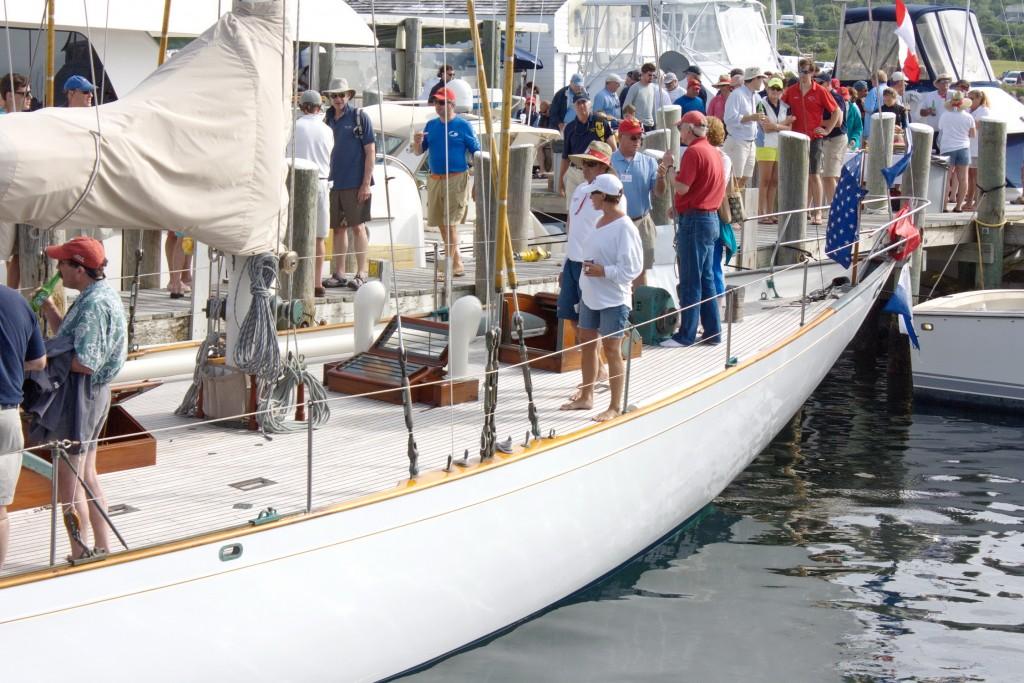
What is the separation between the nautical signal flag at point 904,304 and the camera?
10852 mm

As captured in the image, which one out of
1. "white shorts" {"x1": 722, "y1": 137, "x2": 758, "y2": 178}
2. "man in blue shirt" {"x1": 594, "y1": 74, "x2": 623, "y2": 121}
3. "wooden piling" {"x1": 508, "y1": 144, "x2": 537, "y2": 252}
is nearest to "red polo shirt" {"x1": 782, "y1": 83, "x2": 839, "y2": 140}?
"white shorts" {"x1": 722, "y1": 137, "x2": 758, "y2": 178}

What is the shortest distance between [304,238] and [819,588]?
14.6 ft

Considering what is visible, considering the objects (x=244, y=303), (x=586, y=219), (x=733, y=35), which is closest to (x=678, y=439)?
(x=586, y=219)

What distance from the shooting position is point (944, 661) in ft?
21.6

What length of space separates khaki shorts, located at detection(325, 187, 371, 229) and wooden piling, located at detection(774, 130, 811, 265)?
4.10 m

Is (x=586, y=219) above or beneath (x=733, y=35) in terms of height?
beneath

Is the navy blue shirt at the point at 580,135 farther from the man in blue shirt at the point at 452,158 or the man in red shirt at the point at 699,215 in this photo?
the man in red shirt at the point at 699,215

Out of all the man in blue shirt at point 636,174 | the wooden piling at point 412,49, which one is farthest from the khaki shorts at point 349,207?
the wooden piling at point 412,49

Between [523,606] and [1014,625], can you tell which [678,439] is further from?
[1014,625]

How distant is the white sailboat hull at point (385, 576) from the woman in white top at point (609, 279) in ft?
1.12

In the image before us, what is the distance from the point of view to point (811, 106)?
1383 cm

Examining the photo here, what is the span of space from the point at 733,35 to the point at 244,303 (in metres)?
19.6

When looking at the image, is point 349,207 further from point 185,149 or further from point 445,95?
point 185,149

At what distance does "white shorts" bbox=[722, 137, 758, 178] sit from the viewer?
13.7 m
